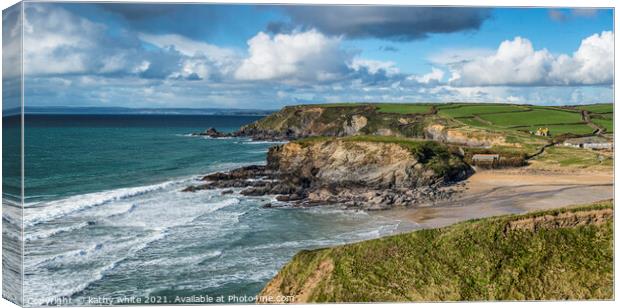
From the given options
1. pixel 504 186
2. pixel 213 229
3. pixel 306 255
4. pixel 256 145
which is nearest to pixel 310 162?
pixel 256 145

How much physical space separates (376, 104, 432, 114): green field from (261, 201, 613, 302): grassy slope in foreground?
20.9 ft

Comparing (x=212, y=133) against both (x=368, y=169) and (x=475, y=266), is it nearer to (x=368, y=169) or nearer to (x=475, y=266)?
(x=368, y=169)

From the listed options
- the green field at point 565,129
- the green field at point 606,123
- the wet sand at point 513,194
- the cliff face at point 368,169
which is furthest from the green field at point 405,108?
the green field at point 606,123

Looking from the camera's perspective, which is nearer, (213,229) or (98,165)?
(213,229)

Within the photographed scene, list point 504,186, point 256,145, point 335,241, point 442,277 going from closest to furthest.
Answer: point 442,277 < point 335,241 < point 504,186 < point 256,145

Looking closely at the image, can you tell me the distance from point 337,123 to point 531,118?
23.0 ft

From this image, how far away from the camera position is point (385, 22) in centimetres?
1599

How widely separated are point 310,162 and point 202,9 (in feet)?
34.6

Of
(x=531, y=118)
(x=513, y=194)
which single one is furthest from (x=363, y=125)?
(x=531, y=118)

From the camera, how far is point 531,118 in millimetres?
20312

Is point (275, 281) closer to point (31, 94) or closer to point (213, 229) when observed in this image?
point (213, 229)

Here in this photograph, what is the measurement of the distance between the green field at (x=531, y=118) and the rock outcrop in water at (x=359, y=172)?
2.16 metres

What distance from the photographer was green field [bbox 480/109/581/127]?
19.9 metres

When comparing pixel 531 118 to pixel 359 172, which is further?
pixel 359 172
